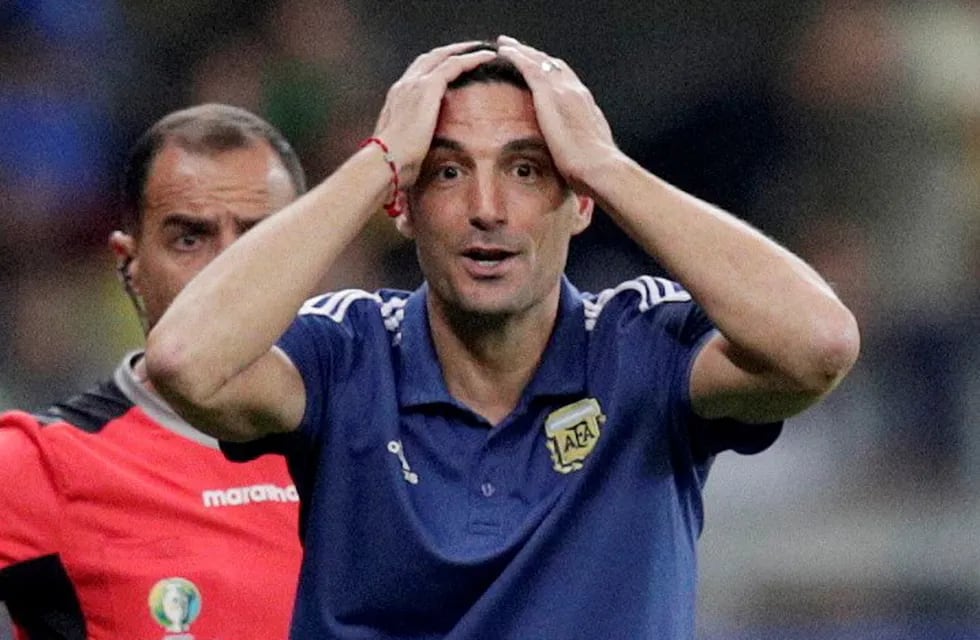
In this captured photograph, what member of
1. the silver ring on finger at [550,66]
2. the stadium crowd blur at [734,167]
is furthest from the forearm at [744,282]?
the stadium crowd blur at [734,167]

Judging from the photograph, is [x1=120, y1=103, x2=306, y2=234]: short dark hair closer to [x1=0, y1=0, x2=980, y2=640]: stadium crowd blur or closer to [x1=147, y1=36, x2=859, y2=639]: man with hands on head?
[x1=147, y1=36, x2=859, y2=639]: man with hands on head

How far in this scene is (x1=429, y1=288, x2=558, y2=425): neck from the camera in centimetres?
351

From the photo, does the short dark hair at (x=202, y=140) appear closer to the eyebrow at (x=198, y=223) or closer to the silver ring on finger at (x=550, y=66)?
the eyebrow at (x=198, y=223)

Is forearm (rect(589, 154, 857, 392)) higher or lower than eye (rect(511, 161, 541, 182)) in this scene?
lower

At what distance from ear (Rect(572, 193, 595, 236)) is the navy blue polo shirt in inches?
6.0

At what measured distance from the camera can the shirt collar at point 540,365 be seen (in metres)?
3.47

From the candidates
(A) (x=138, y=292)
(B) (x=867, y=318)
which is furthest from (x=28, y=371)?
(A) (x=138, y=292)

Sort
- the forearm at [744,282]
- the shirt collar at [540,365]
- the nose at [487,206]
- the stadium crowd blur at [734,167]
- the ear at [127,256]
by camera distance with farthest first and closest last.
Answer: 1. the stadium crowd blur at [734,167]
2. the ear at [127,256]
3. the shirt collar at [540,365]
4. the nose at [487,206]
5. the forearm at [744,282]

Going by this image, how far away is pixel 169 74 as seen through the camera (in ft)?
29.2

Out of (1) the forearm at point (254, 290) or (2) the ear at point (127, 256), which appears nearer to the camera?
(1) the forearm at point (254, 290)

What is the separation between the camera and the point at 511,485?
339cm

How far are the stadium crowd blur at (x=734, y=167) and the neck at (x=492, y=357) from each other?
13.6 ft

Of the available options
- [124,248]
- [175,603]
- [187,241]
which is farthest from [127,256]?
[175,603]

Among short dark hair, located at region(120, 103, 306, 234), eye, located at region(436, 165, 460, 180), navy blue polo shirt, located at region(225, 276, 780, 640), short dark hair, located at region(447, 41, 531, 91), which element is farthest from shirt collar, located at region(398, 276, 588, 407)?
short dark hair, located at region(120, 103, 306, 234)
